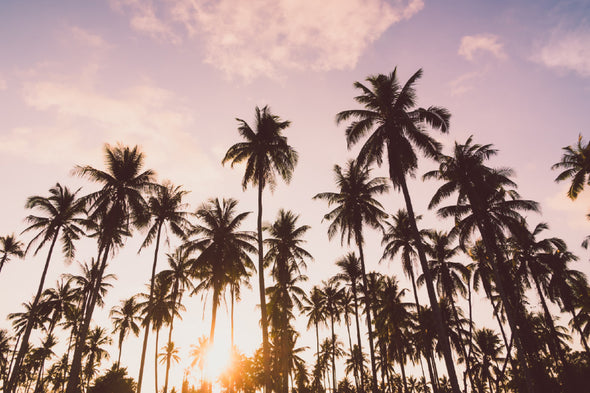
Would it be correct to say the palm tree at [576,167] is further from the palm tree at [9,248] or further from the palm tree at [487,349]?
the palm tree at [9,248]

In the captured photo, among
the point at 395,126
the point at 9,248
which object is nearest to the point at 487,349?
the point at 395,126

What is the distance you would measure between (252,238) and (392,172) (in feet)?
41.8

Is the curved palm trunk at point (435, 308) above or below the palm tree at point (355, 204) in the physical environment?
below

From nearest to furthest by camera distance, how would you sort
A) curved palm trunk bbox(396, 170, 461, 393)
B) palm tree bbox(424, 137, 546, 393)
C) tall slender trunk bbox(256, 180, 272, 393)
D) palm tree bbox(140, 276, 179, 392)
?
curved palm trunk bbox(396, 170, 461, 393)
tall slender trunk bbox(256, 180, 272, 393)
palm tree bbox(424, 137, 546, 393)
palm tree bbox(140, 276, 179, 392)

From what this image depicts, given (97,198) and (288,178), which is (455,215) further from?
(97,198)

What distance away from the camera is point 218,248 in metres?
25.5

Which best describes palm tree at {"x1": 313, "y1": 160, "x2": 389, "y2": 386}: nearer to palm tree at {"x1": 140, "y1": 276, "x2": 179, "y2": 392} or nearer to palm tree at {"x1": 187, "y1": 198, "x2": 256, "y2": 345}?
palm tree at {"x1": 187, "y1": 198, "x2": 256, "y2": 345}

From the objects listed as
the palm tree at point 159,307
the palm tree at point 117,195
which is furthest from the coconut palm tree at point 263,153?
the palm tree at point 159,307

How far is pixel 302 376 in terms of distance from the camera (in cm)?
4744

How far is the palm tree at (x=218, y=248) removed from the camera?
82.3 ft

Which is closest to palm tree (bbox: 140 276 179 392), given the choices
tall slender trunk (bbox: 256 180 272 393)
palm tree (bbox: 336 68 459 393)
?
tall slender trunk (bbox: 256 180 272 393)

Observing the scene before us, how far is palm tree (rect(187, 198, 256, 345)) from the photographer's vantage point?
2509cm

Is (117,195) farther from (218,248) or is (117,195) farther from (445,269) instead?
(445,269)

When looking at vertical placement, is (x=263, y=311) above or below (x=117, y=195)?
below
